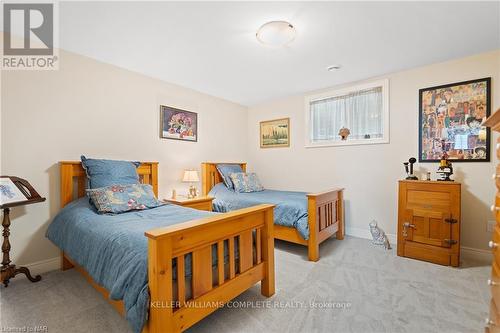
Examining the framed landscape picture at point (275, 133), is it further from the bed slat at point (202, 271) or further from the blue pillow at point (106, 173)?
the bed slat at point (202, 271)

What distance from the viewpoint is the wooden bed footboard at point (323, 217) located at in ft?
8.18

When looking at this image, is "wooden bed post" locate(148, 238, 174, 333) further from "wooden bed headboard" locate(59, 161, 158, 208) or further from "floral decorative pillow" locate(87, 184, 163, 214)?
"wooden bed headboard" locate(59, 161, 158, 208)

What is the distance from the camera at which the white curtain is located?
126 inches

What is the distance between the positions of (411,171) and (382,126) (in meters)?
0.74

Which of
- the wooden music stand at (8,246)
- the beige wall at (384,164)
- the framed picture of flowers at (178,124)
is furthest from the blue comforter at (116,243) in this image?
the beige wall at (384,164)

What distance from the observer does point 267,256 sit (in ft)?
5.91

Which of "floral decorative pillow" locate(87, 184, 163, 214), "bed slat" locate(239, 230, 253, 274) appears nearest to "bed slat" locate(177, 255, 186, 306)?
Answer: "bed slat" locate(239, 230, 253, 274)

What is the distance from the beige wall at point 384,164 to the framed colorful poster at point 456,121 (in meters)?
0.07

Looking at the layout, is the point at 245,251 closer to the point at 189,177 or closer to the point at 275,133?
the point at 189,177

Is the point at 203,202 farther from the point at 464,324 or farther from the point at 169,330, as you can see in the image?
the point at 464,324

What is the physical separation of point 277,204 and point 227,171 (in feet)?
4.36

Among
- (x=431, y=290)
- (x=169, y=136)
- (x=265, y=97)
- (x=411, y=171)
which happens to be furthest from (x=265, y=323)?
(x=265, y=97)

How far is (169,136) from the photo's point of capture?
3.32 meters

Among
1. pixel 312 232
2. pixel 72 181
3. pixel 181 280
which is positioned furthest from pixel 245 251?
pixel 72 181
